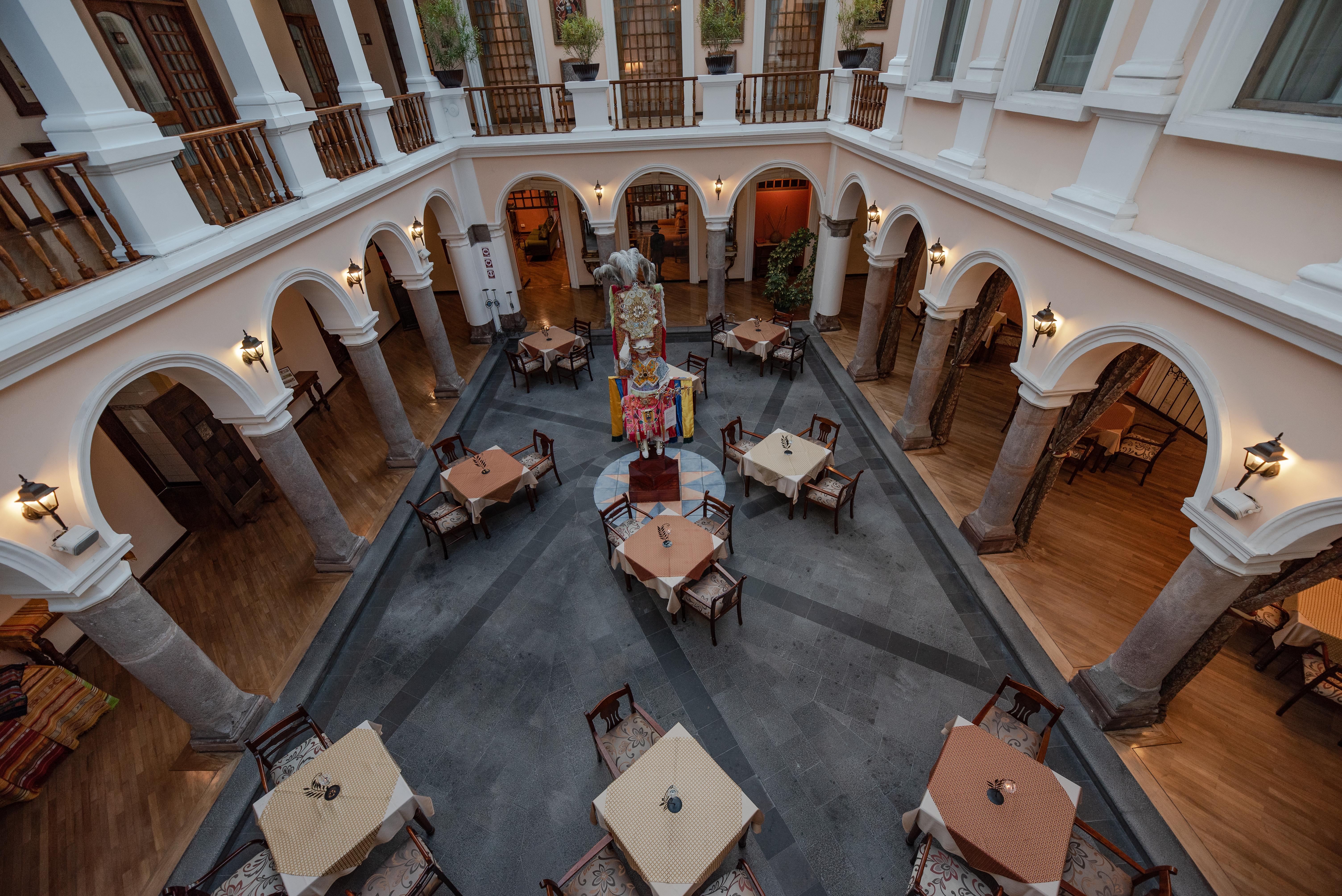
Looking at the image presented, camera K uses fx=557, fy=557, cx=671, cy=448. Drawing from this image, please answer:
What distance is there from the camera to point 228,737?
5.54 m

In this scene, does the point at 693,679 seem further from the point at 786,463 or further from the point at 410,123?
the point at 410,123

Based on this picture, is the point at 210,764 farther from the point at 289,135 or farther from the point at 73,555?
the point at 289,135

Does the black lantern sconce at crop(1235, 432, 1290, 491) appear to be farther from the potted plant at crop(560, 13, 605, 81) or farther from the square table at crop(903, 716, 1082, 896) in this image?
the potted plant at crop(560, 13, 605, 81)

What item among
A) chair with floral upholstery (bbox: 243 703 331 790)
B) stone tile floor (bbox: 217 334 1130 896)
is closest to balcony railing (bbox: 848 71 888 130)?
stone tile floor (bbox: 217 334 1130 896)

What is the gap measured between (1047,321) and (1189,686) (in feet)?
13.4

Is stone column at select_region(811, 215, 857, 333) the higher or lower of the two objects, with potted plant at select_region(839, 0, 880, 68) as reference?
lower

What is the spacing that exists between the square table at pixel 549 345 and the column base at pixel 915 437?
6.52 metres

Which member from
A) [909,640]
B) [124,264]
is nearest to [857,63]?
[909,640]

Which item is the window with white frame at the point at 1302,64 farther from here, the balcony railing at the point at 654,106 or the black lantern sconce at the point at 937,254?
the balcony railing at the point at 654,106

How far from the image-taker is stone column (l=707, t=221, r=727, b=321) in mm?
12188

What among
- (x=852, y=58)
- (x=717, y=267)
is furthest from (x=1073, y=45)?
(x=717, y=267)

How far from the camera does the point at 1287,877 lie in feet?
14.6

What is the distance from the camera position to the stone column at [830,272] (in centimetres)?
1197

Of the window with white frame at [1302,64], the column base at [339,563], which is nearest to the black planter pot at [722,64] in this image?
the window with white frame at [1302,64]
